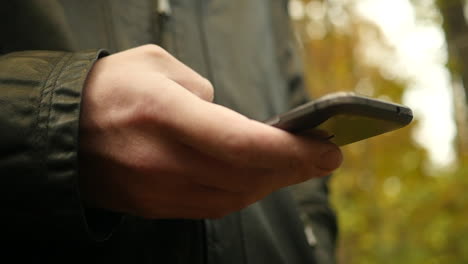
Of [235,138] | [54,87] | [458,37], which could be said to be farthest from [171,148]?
[458,37]

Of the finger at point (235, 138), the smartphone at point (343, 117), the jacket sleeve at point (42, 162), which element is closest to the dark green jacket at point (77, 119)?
the jacket sleeve at point (42, 162)

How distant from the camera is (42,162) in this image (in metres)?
0.64

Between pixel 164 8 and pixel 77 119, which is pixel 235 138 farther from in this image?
pixel 164 8

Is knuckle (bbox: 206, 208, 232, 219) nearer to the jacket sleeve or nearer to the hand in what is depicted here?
the hand

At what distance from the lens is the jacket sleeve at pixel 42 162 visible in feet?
2.09

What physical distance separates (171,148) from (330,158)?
21 centimetres

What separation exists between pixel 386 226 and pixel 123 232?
5106mm

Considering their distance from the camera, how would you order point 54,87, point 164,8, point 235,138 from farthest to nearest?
point 164,8 < point 54,87 < point 235,138

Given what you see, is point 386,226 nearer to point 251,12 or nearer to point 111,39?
point 251,12

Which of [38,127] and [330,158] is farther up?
[330,158]

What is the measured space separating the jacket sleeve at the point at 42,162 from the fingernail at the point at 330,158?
1.08ft

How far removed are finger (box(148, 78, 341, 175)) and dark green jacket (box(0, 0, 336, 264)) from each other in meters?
0.15

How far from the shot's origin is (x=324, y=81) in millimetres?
6262

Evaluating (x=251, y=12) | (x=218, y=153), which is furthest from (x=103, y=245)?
(x=251, y=12)
